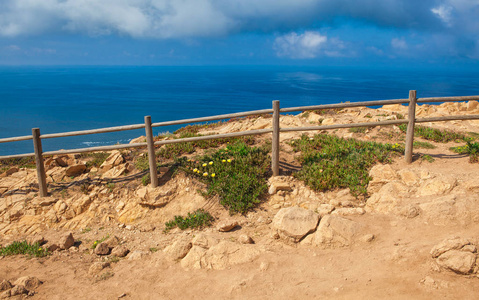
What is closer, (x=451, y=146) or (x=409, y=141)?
(x=409, y=141)

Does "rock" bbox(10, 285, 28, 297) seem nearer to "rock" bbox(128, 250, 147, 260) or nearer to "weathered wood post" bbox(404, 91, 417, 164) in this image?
"rock" bbox(128, 250, 147, 260)

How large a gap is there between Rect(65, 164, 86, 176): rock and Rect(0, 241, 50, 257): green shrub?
2501 mm

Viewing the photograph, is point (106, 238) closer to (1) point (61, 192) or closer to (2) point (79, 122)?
(1) point (61, 192)

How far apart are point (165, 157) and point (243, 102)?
6050 cm

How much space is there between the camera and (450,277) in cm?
411

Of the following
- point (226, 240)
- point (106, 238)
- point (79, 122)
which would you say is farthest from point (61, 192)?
point (79, 122)

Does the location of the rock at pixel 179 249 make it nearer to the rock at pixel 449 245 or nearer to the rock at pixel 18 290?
the rock at pixel 18 290

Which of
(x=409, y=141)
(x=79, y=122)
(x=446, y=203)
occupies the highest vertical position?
(x=409, y=141)

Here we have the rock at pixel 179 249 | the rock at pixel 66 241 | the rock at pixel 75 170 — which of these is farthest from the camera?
the rock at pixel 75 170

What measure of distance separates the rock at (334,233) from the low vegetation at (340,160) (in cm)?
154

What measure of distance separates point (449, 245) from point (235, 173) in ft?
14.0

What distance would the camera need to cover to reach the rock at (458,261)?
4.07m

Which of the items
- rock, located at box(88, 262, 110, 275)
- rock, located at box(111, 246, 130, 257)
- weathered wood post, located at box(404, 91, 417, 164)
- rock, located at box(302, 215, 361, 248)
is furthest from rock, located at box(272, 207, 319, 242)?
weathered wood post, located at box(404, 91, 417, 164)

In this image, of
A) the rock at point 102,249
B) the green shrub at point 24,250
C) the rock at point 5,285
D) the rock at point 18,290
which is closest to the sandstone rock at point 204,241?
the rock at point 102,249
